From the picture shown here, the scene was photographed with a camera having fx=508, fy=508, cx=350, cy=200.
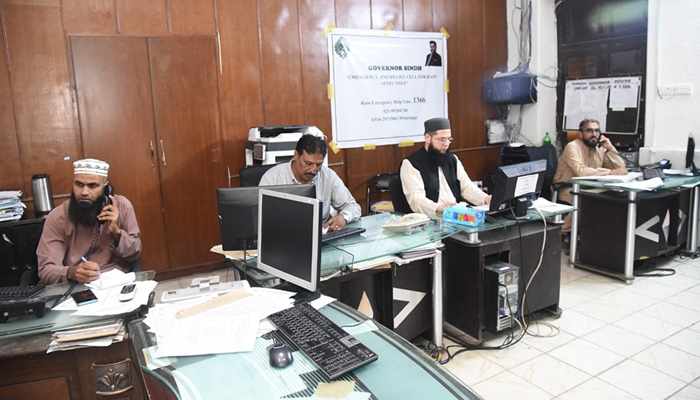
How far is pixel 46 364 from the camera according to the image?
1.93m

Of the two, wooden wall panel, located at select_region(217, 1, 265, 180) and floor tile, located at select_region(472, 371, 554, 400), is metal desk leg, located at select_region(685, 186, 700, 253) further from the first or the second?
wooden wall panel, located at select_region(217, 1, 265, 180)

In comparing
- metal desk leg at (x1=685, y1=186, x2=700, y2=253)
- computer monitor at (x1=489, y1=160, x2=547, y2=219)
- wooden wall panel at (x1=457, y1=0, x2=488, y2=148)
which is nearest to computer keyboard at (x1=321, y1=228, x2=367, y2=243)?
computer monitor at (x1=489, y1=160, x2=547, y2=219)

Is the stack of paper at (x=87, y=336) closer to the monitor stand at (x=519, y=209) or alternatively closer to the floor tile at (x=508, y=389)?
the floor tile at (x=508, y=389)

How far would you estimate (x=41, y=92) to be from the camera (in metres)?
4.00

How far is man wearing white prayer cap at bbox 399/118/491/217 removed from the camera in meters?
3.70

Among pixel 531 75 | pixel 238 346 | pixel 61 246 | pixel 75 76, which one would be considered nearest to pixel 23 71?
pixel 75 76

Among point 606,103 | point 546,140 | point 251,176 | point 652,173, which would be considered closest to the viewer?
point 251,176

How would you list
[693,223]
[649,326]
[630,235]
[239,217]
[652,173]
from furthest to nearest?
1. [693,223]
2. [652,173]
3. [630,235]
4. [649,326]
5. [239,217]

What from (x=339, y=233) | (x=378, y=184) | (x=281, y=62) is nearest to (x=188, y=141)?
(x=281, y=62)

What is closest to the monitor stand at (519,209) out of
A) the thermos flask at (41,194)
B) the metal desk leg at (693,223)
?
the metal desk leg at (693,223)

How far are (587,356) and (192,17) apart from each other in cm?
405

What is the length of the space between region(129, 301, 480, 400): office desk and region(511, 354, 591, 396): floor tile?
153 cm

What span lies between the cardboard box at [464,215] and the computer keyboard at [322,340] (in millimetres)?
1427

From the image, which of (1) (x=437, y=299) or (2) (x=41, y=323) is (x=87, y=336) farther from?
(1) (x=437, y=299)
